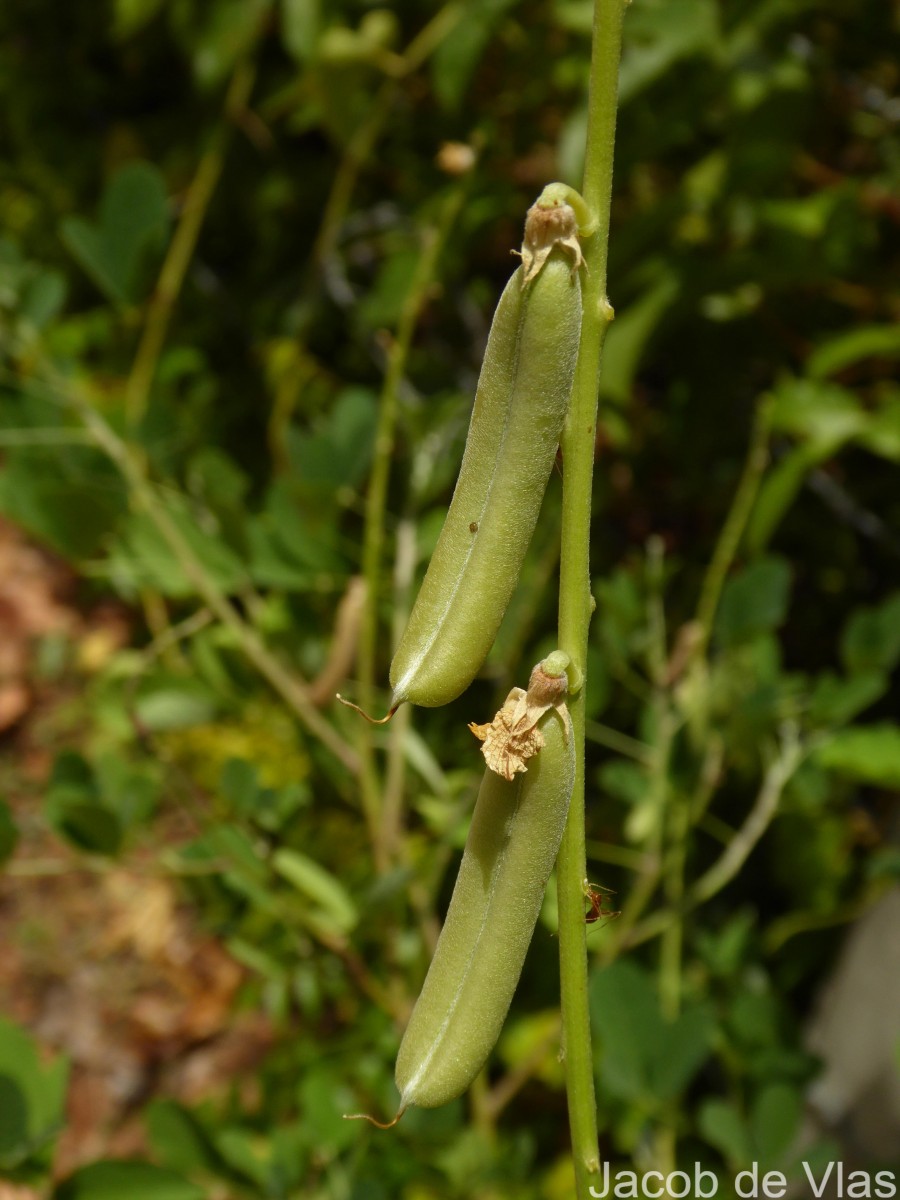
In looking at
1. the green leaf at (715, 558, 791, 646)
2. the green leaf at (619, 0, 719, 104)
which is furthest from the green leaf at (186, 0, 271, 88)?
the green leaf at (715, 558, 791, 646)

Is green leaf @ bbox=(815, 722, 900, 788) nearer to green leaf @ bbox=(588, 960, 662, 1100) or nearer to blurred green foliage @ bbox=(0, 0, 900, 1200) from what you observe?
blurred green foliage @ bbox=(0, 0, 900, 1200)

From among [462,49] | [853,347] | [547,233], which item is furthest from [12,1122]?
[462,49]

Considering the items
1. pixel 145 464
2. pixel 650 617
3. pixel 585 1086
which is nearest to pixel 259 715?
pixel 145 464

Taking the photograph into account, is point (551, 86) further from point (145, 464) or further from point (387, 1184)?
point (387, 1184)

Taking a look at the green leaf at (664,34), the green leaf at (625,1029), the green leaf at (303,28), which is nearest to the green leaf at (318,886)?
the green leaf at (625,1029)

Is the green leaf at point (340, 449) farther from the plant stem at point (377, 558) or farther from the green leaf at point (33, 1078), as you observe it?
the green leaf at point (33, 1078)

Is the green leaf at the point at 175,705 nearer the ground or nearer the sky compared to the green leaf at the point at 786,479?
nearer the ground
